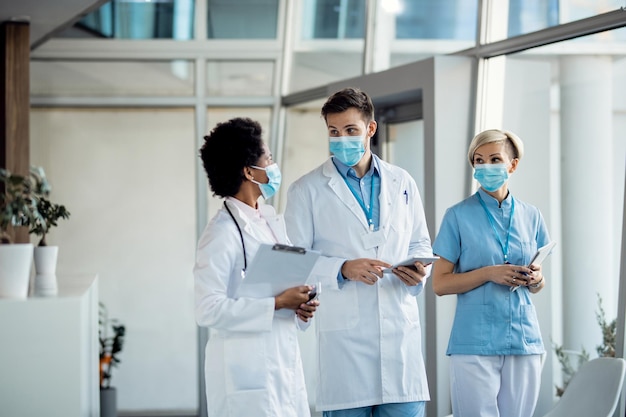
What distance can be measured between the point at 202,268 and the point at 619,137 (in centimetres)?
228

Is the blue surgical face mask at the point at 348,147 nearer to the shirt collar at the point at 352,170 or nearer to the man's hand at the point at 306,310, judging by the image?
the shirt collar at the point at 352,170

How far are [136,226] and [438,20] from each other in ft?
10.1

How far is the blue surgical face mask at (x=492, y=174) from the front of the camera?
328cm

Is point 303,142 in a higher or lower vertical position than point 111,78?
lower

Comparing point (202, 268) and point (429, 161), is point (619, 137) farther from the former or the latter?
point (202, 268)

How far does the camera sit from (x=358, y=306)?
9.94 feet

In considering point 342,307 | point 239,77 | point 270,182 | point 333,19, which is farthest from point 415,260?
point 239,77

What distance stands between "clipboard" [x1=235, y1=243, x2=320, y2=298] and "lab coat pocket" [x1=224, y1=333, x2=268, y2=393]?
127 millimetres

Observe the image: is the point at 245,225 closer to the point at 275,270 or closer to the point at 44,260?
the point at 275,270

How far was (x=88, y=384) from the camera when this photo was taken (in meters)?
3.62

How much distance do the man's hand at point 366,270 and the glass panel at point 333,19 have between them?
11.6 ft

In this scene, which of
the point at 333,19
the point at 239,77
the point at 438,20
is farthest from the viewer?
the point at 239,77

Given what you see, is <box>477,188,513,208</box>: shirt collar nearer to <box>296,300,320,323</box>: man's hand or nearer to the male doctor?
the male doctor

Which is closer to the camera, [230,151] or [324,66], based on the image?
[230,151]
